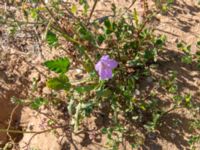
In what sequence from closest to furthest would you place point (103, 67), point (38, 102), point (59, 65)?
point (103, 67) → point (59, 65) → point (38, 102)

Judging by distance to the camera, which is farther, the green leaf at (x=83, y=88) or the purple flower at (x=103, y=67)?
the green leaf at (x=83, y=88)

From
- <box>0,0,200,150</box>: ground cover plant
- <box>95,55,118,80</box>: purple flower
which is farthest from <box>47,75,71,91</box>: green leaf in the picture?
<box>95,55,118,80</box>: purple flower

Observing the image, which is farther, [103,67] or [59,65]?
[59,65]

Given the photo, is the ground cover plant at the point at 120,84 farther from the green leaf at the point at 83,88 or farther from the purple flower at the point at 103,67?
the purple flower at the point at 103,67

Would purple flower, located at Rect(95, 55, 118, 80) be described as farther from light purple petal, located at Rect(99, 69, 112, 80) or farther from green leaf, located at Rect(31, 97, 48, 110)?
green leaf, located at Rect(31, 97, 48, 110)

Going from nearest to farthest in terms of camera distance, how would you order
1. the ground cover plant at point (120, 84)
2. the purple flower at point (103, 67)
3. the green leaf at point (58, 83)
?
the purple flower at point (103, 67), the green leaf at point (58, 83), the ground cover plant at point (120, 84)

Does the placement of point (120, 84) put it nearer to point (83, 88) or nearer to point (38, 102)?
point (83, 88)

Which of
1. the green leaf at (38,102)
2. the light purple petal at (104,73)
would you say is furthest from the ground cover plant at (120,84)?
the light purple petal at (104,73)

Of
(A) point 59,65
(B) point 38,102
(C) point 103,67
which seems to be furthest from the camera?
(B) point 38,102

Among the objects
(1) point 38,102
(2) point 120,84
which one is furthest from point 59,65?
(2) point 120,84
